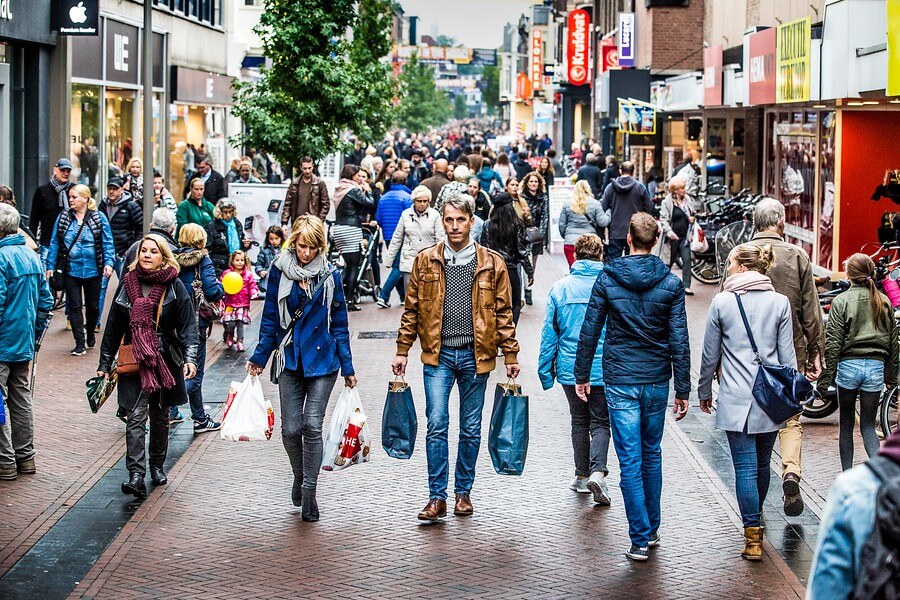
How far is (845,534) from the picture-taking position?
300 cm

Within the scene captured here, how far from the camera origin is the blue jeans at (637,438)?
24.0 ft

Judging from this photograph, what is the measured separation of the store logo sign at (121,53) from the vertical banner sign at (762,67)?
11183 millimetres

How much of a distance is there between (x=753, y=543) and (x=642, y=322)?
1.27 metres

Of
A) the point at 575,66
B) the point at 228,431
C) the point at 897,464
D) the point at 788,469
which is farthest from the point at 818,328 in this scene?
the point at 575,66

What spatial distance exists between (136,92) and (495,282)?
21351mm

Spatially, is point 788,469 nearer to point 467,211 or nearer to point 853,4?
→ point 467,211

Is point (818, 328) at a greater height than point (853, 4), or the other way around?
point (853, 4)

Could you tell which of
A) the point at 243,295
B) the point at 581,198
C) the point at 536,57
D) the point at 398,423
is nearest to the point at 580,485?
the point at 398,423

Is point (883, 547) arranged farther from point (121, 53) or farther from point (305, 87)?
point (121, 53)

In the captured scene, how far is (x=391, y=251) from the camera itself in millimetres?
17047

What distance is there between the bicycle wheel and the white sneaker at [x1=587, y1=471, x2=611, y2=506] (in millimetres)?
2319

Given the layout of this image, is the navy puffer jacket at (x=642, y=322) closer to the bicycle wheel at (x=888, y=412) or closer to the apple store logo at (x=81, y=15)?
the bicycle wheel at (x=888, y=412)

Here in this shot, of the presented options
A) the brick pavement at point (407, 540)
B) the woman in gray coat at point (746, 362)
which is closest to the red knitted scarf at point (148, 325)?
the brick pavement at point (407, 540)

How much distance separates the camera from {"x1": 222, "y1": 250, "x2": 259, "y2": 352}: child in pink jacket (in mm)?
14469
